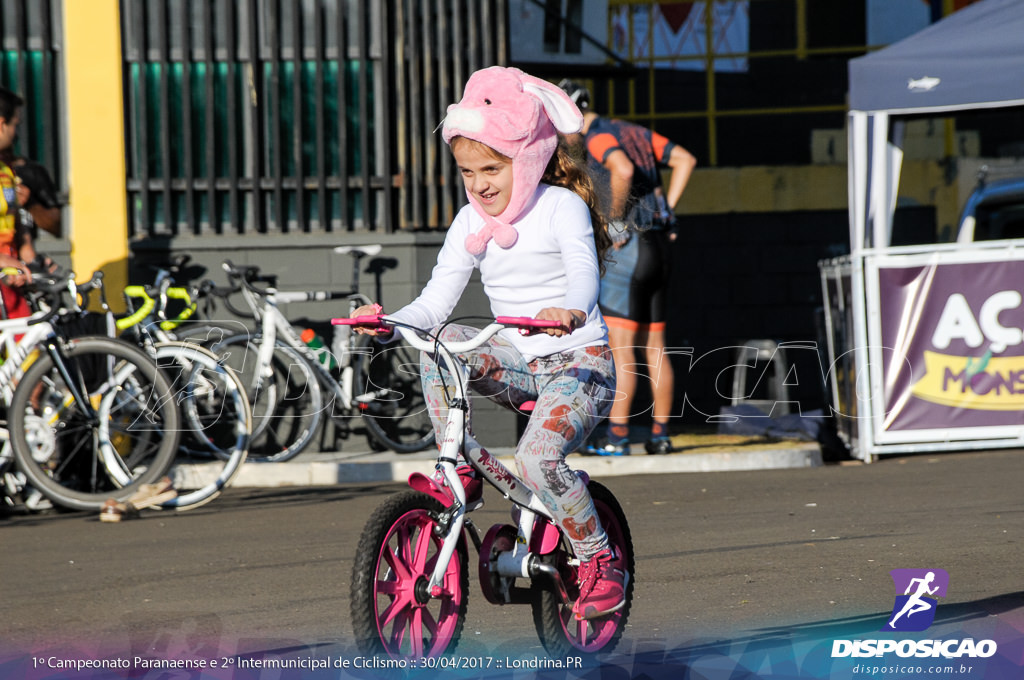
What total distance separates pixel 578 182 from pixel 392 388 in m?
5.02

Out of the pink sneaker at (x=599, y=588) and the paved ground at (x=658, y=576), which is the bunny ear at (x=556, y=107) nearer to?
the pink sneaker at (x=599, y=588)

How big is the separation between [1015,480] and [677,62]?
9.14 m

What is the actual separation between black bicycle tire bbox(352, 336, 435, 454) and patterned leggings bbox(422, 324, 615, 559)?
15.9 ft

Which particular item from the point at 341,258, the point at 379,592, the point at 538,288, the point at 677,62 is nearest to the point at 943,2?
the point at 677,62

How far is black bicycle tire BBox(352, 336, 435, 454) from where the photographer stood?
9141mm

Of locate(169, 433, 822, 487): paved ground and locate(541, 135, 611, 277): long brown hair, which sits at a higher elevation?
locate(541, 135, 611, 277): long brown hair

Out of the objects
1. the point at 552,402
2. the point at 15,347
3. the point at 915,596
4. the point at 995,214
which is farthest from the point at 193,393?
the point at 995,214

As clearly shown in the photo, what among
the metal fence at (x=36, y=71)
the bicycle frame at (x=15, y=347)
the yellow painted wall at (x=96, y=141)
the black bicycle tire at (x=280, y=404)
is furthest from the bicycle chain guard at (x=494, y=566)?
the metal fence at (x=36, y=71)

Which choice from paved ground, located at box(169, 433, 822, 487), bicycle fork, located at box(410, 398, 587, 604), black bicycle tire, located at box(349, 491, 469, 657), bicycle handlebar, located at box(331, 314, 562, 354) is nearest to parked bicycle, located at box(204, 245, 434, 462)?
paved ground, located at box(169, 433, 822, 487)

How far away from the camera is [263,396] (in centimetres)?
897

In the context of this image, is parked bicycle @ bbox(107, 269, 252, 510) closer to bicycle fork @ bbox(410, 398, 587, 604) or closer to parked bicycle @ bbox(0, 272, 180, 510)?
parked bicycle @ bbox(0, 272, 180, 510)

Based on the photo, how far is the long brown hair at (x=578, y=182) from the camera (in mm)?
4527

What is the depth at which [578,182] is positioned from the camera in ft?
15.0

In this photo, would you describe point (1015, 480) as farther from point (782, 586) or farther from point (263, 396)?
point (263, 396)
